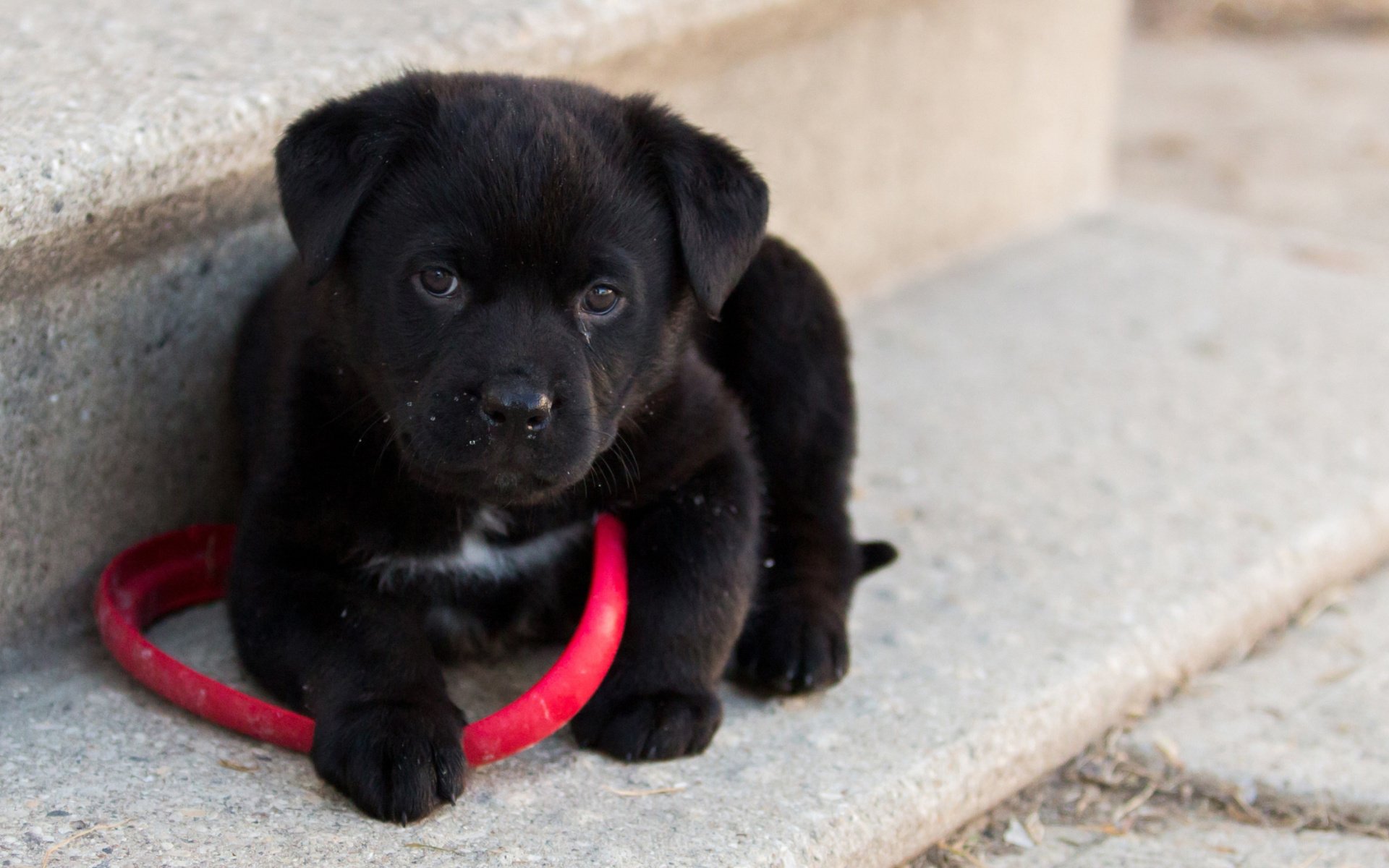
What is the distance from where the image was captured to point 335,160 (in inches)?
101

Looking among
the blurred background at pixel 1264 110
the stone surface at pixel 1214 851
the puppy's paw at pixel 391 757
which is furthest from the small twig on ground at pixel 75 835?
the blurred background at pixel 1264 110

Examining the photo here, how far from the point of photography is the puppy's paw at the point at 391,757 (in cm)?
235

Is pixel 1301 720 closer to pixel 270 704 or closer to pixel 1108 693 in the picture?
pixel 1108 693

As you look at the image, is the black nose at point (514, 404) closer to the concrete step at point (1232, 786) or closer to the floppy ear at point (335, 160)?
the floppy ear at point (335, 160)

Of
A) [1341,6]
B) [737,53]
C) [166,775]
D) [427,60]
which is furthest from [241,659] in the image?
[1341,6]

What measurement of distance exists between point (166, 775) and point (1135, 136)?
661cm

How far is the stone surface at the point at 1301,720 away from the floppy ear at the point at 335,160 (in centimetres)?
176

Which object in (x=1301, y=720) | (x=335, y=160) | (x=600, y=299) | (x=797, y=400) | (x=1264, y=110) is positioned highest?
(x=335, y=160)

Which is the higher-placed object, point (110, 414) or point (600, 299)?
point (600, 299)

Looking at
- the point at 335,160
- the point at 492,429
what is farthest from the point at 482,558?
the point at 335,160

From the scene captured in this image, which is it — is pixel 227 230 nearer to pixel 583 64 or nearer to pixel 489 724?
pixel 583 64

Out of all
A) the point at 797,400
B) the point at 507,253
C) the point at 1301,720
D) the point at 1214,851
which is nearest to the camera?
the point at 507,253

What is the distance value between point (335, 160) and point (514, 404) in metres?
A: 0.56

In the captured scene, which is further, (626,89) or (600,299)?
(626,89)
